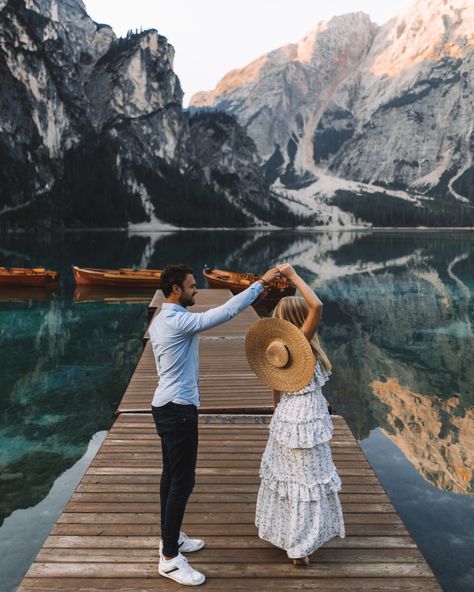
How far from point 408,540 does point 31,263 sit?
57.3m

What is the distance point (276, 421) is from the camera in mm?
5777

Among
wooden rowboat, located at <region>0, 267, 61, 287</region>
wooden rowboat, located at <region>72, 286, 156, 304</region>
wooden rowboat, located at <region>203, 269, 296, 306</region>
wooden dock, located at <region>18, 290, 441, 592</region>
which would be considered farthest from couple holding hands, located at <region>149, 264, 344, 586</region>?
wooden rowboat, located at <region>0, 267, 61, 287</region>

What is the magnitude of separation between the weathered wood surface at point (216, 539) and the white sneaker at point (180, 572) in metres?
0.08

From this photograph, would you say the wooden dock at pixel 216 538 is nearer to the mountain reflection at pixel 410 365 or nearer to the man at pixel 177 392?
the man at pixel 177 392

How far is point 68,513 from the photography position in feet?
22.4

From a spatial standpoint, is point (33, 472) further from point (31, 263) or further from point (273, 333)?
point (31, 263)

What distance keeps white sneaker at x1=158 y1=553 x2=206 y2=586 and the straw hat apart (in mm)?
2073

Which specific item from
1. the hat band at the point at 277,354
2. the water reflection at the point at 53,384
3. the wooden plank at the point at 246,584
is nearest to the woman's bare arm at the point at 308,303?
the hat band at the point at 277,354

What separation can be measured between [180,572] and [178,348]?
2357mm

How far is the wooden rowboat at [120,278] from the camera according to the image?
40.6 metres

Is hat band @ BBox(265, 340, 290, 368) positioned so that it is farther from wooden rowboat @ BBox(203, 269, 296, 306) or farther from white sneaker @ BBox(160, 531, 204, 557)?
wooden rowboat @ BBox(203, 269, 296, 306)

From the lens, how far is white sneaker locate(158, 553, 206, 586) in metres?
5.51

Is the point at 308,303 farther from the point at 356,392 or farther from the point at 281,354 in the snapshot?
the point at 356,392

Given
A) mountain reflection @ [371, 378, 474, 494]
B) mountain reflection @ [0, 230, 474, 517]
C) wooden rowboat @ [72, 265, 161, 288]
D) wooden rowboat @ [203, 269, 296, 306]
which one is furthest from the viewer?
wooden rowboat @ [72, 265, 161, 288]
